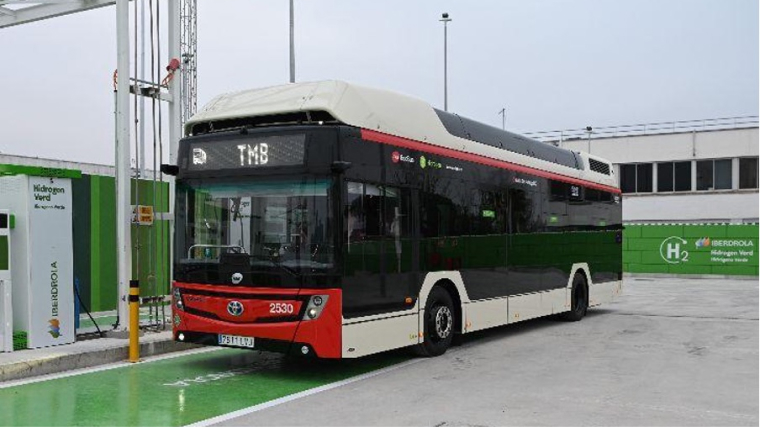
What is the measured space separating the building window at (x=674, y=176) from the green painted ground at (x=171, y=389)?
3439cm

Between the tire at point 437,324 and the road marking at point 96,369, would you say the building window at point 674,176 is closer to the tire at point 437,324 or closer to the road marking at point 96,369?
the tire at point 437,324

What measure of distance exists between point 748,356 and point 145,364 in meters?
8.10

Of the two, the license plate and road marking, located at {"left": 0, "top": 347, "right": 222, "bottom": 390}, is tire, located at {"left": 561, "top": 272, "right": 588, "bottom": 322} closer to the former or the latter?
road marking, located at {"left": 0, "top": 347, "right": 222, "bottom": 390}

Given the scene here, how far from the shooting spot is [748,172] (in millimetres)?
39812

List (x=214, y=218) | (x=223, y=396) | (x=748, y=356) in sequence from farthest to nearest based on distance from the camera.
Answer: (x=748, y=356) → (x=214, y=218) → (x=223, y=396)

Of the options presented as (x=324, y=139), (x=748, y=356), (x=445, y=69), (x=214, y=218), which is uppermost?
(x=445, y=69)

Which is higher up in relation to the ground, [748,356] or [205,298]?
[205,298]

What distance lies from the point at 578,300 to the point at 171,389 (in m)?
9.69

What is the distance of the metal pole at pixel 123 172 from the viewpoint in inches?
426

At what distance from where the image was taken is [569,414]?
7.10 m

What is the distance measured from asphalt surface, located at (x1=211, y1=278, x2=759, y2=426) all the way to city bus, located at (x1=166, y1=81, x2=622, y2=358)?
74 cm

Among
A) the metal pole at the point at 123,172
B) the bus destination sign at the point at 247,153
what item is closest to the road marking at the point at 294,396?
the bus destination sign at the point at 247,153

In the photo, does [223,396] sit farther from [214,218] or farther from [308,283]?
[214,218]

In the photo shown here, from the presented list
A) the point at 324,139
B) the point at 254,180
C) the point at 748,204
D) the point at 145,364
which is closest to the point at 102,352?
the point at 145,364
